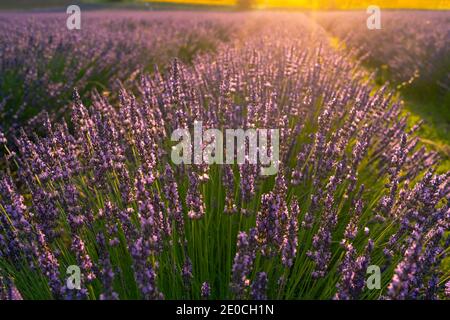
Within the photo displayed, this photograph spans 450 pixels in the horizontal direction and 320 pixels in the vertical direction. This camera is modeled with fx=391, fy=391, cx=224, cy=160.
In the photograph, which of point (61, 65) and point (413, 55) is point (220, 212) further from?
point (413, 55)

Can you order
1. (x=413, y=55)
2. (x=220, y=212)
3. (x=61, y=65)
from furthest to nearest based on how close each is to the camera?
1. (x=413, y=55)
2. (x=61, y=65)
3. (x=220, y=212)

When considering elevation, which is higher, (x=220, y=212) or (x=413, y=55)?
(x=413, y=55)

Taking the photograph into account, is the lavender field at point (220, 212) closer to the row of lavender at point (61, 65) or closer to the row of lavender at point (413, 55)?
the row of lavender at point (61, 65)

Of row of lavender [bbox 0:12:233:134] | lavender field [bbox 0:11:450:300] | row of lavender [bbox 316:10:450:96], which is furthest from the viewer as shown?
row of lavender [bbox 316:10:450:96]

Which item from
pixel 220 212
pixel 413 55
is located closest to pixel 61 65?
pixel 220 212

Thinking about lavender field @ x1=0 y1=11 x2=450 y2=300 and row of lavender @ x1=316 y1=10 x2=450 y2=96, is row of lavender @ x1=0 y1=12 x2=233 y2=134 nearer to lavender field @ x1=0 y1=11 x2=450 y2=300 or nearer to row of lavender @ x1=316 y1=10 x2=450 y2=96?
lavender field @ x1=0 y1=11 x2=450 y2=300

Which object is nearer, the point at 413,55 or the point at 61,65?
the point at 61,65

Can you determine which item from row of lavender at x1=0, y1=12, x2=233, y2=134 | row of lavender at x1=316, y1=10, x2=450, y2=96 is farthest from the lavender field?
row of lavender at x1=316, y1=10, x2=450, y2=96

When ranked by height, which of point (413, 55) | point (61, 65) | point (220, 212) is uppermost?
point (413, 55)

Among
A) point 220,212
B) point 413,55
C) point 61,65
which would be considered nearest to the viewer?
point 220,212

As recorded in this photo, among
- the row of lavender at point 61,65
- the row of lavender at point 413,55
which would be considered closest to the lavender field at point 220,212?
the row of lavender at point 61,65

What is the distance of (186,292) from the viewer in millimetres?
1635
